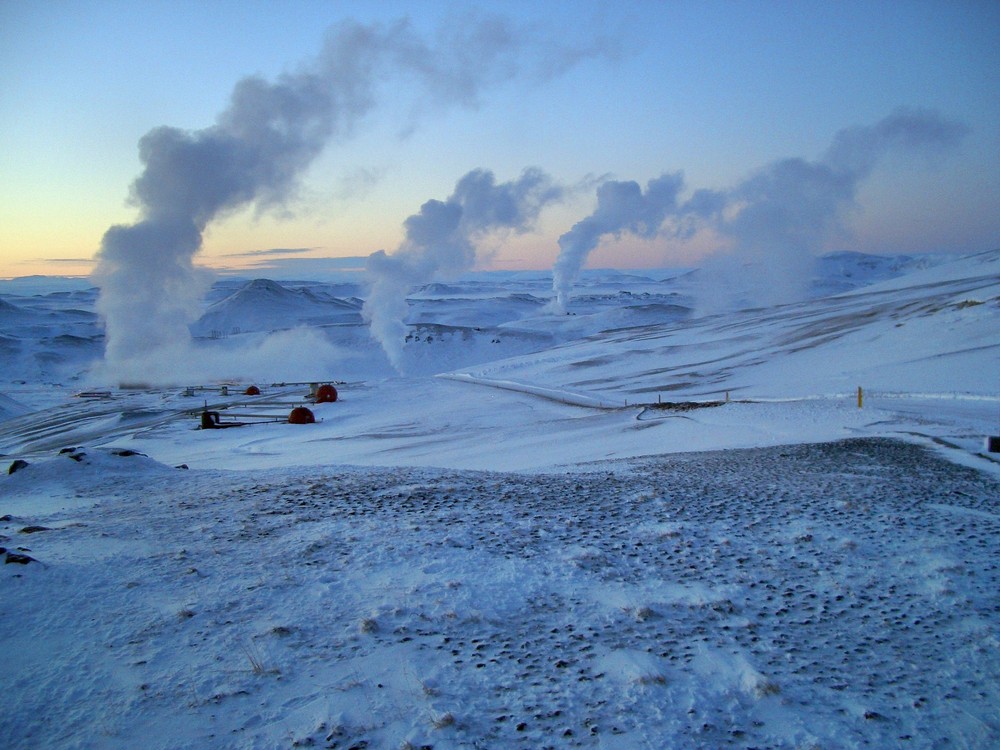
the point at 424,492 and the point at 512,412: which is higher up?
the point at 424,492

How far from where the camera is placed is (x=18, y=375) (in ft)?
196

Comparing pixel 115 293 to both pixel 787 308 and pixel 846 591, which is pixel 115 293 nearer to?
pixel 787 308

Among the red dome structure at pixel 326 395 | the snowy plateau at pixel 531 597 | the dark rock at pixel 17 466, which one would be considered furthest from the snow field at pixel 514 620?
the red dome structure at pixel 326 395

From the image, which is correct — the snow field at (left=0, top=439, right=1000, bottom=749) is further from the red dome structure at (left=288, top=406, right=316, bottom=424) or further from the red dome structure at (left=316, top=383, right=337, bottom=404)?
the red dome structure at (left=316, top=383, right=337, bottom=404)

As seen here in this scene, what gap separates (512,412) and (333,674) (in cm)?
2081

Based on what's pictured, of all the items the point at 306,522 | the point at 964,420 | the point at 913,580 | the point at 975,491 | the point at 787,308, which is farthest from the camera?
the point at 787,308

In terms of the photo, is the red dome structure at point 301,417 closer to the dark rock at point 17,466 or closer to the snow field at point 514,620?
the dark rock at point 17,466

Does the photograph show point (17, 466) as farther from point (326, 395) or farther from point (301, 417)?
point (326, 395)

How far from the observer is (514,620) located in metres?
5.18

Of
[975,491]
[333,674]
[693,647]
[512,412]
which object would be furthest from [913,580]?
[512,412]

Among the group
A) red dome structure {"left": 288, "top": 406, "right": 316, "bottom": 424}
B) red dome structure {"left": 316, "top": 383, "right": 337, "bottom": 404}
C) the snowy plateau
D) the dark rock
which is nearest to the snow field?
the snowy plateau

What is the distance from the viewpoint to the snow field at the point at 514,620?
3926mm

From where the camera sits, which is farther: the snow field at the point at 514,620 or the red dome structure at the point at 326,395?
the red dome structure at the point at 326,395

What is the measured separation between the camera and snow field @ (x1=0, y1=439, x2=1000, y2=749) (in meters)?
3.93
